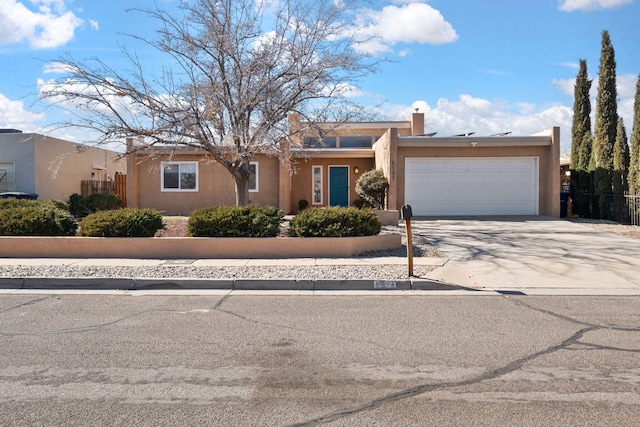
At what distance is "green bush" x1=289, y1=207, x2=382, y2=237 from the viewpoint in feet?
40.9

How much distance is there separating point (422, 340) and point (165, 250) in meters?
7.59

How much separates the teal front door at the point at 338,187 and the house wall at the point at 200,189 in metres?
2.81

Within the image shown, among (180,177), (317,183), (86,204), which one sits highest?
(180,177)

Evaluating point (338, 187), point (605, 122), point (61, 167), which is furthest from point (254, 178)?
point (605, 122)

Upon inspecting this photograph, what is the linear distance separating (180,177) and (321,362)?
1907 cm

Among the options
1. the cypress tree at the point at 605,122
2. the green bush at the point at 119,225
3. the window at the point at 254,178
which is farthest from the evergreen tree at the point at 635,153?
the green bush at the point at 119,225

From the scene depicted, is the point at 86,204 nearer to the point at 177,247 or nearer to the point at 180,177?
the point at 180,177

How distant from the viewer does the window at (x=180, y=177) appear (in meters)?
23.2

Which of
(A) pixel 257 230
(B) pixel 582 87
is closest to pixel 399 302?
(A) pixel 257 230

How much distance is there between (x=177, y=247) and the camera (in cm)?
1215

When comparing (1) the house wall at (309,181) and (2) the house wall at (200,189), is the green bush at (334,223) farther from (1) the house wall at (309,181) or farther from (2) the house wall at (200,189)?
(1) the house wall at (309,181)

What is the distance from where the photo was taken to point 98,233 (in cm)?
1250

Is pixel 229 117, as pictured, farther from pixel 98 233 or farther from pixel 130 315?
pixel 130 315

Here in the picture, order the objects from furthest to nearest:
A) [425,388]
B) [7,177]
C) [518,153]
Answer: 1. [7,177]
2. [518,153]
3. [425,388]
